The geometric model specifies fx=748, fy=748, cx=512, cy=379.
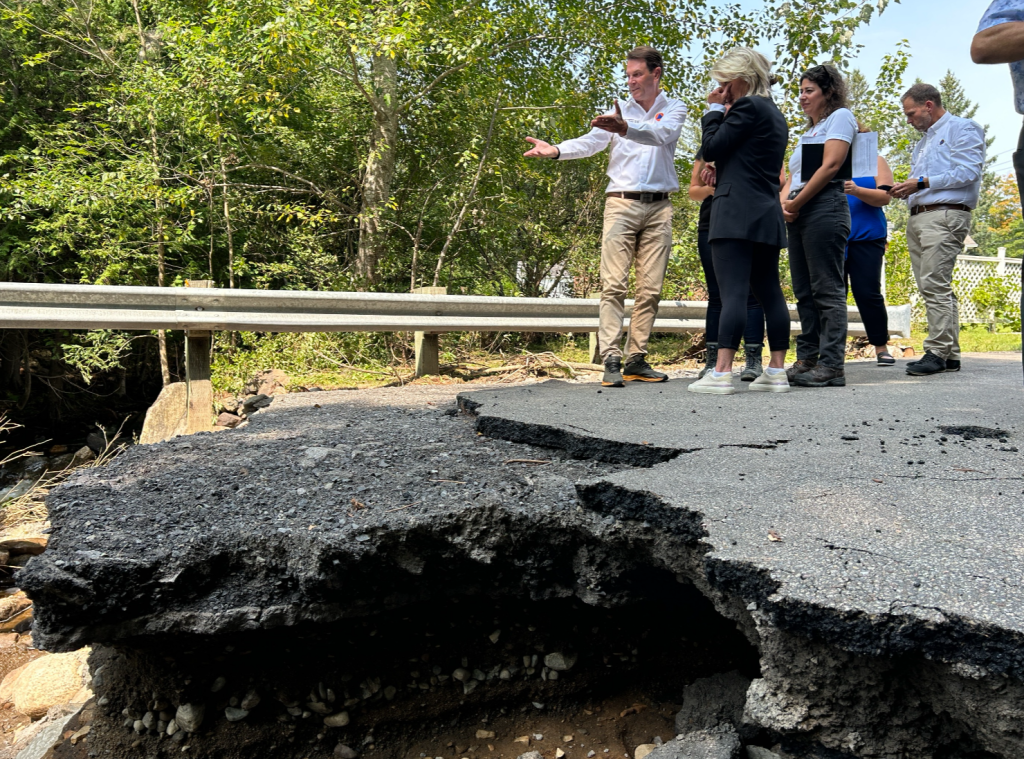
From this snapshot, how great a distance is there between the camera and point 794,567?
5.82ft

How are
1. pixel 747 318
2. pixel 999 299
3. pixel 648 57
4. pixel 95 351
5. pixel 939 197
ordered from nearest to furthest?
pixel 648 57
pixel 747 318
pixel 939 197
pixel 95 351
pixel 999 299

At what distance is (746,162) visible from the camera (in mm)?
4434

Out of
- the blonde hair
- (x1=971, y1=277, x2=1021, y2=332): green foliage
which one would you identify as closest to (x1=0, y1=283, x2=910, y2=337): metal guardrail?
the blonde hair

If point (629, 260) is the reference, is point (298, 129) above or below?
above

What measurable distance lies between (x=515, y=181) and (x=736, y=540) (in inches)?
379

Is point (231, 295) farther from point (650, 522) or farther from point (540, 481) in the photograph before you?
point (650, 522)

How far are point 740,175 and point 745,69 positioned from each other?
61 cm

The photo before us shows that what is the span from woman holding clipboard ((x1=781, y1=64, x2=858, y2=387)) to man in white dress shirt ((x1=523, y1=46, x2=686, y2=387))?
0.86 m

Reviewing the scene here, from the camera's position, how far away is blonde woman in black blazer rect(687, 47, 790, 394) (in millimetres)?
4395

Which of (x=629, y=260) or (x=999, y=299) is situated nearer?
(x=629, y=260)

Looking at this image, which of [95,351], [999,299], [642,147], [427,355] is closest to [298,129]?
[95,351]

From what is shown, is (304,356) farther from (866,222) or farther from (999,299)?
(999,299)

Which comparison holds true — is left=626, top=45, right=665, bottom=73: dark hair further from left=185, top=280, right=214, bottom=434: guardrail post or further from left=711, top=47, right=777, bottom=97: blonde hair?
left=185, top=280, right=214, bottom=434: guardrail post

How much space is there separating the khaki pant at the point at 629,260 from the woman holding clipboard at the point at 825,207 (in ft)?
2.79
